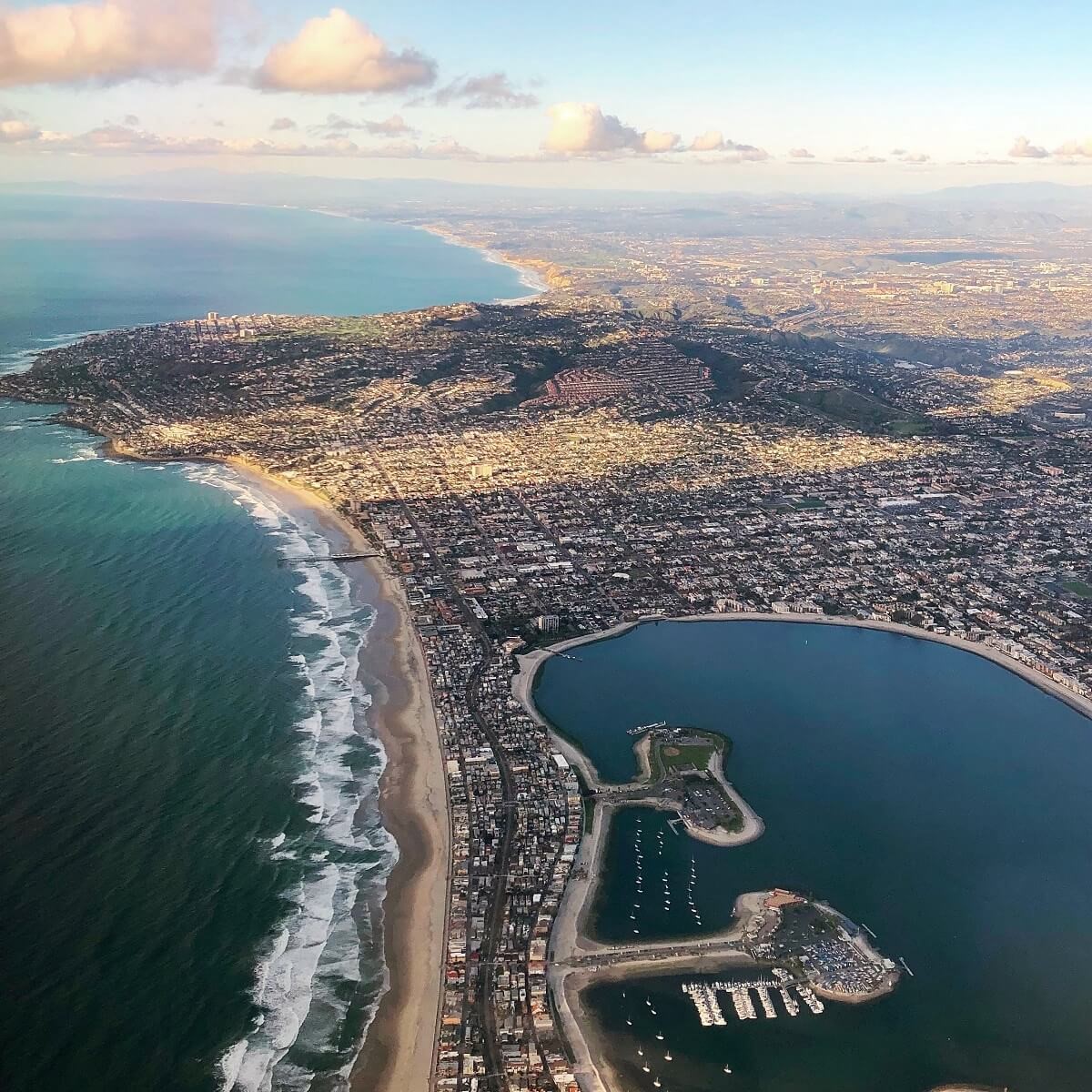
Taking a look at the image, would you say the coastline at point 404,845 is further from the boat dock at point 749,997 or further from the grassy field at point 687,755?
the grassy field at point 687,755

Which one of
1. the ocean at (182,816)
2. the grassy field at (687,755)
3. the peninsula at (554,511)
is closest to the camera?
the ocean at (182,816)

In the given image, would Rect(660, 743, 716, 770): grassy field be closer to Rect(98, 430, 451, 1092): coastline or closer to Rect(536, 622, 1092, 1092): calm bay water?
Rect(536, 622, 1092, 1092): calm bay water

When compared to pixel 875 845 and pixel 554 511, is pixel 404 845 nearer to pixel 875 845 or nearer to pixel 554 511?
pixel 875 845

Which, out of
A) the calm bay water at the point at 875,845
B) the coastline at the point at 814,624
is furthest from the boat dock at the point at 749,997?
the coastline at the point at 814,624

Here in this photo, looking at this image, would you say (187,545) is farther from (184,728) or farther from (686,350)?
(686,350)

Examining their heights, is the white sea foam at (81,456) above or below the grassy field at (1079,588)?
above
